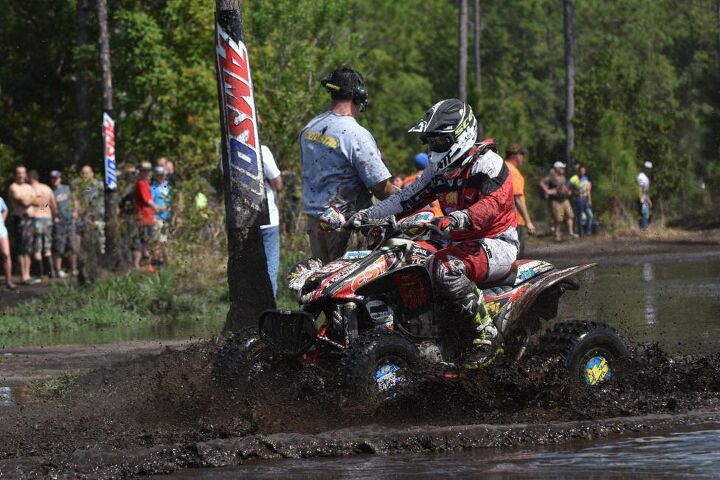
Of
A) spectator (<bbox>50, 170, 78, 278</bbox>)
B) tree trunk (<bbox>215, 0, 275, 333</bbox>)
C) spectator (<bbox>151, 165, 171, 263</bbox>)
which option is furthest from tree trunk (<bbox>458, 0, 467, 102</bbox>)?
tree trunk (<bbox>215, 0, 275, 333</bbox>)

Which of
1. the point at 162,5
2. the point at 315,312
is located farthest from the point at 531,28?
the point at 315,312

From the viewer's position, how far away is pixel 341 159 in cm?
1070

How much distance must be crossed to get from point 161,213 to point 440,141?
12.6 meters

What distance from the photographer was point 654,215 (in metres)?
38.9

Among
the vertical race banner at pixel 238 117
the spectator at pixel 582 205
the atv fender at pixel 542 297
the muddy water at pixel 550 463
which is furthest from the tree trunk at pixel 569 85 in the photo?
the muddy water at pixel 550 463

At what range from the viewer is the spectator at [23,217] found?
23.3 metres

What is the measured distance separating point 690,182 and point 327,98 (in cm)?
1871

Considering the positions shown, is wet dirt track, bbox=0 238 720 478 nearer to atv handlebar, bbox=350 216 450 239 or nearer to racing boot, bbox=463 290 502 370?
racing boot, bbox=463 290 502 370

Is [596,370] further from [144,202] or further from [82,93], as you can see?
[82,93]

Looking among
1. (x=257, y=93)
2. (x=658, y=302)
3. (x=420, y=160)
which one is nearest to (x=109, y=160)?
(x=257, y=93)

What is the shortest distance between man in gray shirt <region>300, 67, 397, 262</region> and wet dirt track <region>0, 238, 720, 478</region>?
1.75 metres

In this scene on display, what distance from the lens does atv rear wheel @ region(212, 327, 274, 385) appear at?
8.95 m

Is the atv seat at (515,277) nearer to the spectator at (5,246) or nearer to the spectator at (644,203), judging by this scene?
the spectator at (5,246)

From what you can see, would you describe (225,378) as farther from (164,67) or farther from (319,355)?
(164,67)
